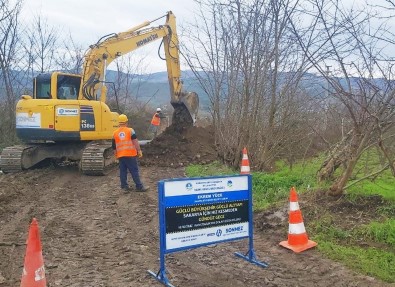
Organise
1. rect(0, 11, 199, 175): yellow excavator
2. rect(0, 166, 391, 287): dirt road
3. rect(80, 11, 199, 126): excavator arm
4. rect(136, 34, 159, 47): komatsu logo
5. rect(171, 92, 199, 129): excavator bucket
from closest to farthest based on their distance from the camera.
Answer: rect(0, 166, 391, 287): dirt road, rect(0, 11, 199, 175): yellow excavator, rect(80, 11, 199, 126): excavator arm, rect(136, 34, 159, 47): komatsu logo, rect(171, 92, 199, 129): excavator bucket

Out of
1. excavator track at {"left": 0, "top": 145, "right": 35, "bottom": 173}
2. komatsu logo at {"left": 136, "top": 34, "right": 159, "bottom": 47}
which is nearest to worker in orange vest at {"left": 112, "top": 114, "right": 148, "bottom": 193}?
excavator track at {"left": 0, "top": 145, "right": 35, "bottom": 173}

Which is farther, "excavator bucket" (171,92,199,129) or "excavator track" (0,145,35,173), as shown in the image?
"excavator bucket" (171,92,199,129)

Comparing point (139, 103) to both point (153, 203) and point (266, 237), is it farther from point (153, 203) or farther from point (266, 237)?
point (266, 237)

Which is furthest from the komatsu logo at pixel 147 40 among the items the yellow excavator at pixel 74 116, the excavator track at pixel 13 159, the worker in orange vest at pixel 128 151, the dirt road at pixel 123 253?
the dirt road at pixel 123 253

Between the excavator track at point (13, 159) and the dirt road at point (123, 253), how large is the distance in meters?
3.67

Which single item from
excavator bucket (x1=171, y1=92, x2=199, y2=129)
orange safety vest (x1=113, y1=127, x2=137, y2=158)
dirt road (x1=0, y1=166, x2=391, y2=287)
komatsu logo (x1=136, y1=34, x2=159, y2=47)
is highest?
komatsu logo (x1=136, y1=34, x2=159, y2=47)

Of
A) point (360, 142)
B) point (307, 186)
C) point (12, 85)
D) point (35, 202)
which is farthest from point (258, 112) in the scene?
point (12, 85)

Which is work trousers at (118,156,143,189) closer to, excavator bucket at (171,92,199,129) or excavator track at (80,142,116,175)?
excavator track at (80,142,116,175)

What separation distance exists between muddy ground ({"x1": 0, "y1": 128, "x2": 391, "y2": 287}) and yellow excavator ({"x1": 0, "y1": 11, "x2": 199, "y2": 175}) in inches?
95.1

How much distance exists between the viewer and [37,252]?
159 inches

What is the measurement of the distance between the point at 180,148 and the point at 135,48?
3731 mm

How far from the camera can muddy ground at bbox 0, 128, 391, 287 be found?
4.97 m

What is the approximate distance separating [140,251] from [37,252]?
206cm

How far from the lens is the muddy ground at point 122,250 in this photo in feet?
16.3
